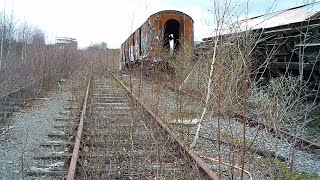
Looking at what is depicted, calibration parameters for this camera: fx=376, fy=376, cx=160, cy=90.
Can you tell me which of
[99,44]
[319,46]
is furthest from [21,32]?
[99,44]

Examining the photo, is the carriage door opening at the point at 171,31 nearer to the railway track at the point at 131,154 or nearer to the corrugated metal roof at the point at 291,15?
the corrugated metal roof at the point at 291,15

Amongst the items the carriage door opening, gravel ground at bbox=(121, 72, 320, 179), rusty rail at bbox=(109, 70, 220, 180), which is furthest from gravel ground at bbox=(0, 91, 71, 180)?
the carriage door opening

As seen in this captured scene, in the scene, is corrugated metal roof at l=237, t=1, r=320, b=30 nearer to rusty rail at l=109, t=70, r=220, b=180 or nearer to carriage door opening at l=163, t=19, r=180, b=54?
rusty rail at l=109, t=70, r=220, b=180

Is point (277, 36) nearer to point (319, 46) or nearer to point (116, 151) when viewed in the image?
point (319, 46)

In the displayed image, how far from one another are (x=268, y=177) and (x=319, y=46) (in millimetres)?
5631

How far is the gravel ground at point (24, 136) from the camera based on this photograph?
4852 mm

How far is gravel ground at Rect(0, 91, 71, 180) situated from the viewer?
4852mm

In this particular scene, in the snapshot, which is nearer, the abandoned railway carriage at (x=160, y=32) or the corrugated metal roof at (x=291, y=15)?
the corrugated metal roof at (x=291, y=15)

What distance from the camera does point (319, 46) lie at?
9.07 metres

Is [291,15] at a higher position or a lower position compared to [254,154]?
higher

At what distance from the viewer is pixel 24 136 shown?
6.82m

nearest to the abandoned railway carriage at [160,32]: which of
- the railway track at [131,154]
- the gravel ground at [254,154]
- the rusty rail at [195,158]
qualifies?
the gravel ground at [254,154]

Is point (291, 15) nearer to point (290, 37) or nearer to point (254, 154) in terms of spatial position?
point (290, 37)

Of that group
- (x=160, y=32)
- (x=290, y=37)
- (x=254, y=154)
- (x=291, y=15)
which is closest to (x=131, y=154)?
(x=254, y=154)
